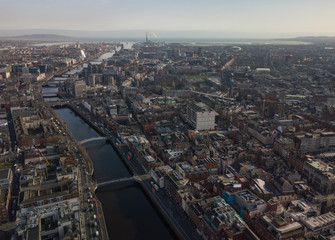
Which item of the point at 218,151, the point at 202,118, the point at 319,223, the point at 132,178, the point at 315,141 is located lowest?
the point at 132,178

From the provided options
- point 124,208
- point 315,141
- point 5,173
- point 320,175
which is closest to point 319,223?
point 320,175

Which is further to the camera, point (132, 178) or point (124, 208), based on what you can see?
point (132, 178)

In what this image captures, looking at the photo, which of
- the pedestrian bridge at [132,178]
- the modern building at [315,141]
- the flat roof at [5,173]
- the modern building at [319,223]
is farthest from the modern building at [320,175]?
the flat roof at [5,173]

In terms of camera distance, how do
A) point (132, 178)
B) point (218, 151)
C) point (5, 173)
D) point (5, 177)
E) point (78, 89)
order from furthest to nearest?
1. point (78, 89)
2. point (218, 151)
3. point (132, 178)
4. point (5, 173)
5. point (5, 177)

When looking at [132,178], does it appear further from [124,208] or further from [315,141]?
[315,141]

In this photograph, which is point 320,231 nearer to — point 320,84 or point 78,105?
point 78,105

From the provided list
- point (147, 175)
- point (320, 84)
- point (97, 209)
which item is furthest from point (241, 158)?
point (320, 84)

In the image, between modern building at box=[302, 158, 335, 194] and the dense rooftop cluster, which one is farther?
modern building at box=[302, 158, 335, 194]

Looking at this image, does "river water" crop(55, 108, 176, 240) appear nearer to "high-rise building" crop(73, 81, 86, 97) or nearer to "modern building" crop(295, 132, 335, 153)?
"modern building" crop(295, 132, 335, 153)

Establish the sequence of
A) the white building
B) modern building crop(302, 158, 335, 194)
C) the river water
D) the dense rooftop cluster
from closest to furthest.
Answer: the dense rooftop cluster → the river water → modern building crop(302, 158, 335, 194) → the white building

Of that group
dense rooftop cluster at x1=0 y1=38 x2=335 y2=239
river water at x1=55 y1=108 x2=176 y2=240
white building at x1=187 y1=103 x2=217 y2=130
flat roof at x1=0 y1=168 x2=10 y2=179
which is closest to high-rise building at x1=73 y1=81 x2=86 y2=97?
dense rooftop cluster at x1=0 y1=38 x2=335 y2=239
